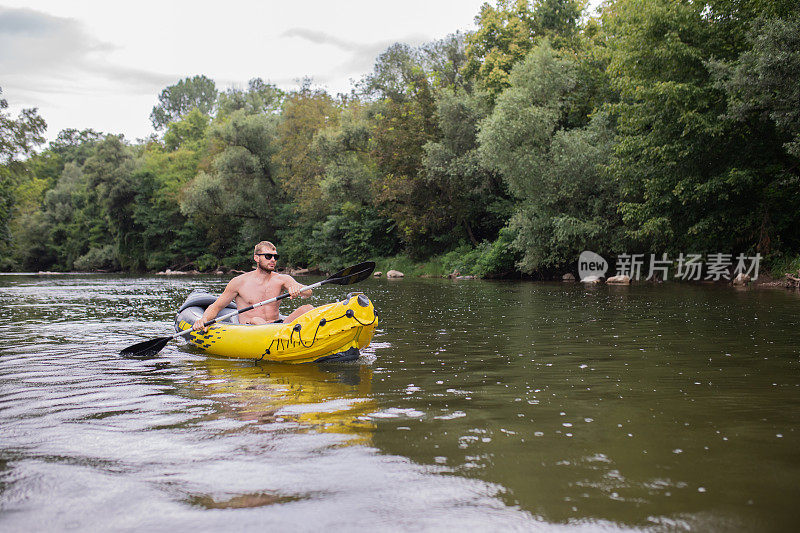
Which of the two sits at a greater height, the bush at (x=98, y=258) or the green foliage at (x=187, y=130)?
the green foliage at (x=187, y=130)

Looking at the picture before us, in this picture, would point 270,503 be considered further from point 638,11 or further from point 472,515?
point 638,11

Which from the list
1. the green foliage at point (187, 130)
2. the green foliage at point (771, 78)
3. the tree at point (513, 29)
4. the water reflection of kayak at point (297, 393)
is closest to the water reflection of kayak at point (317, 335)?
the water reflection of kayak at point (297, 393)

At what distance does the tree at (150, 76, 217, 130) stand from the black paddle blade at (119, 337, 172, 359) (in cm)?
9827

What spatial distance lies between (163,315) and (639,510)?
11.5m

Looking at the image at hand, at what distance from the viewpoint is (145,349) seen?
24.7 ft

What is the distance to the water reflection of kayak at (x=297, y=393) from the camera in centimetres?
435

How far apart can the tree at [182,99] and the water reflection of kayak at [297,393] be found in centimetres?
9971

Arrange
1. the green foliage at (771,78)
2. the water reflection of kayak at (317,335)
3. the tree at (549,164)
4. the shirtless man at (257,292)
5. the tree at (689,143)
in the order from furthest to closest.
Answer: the tree at (549,164) → the tree at (689,143) → the green foliage at (771,78) → the shirtless man at (257,292) → the water reflection of kayak at (317,335)

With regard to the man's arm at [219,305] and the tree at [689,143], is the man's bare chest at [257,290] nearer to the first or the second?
the man's arm at [219,305]

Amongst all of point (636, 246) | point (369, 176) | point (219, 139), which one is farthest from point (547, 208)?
point (219, 139)

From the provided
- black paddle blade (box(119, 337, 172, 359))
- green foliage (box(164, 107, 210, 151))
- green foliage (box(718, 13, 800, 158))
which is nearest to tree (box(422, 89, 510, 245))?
green foliage (box(718, 13, 800, 158))

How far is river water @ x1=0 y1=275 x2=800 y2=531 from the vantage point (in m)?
2.77

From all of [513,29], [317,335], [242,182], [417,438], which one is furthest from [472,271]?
[417,438]

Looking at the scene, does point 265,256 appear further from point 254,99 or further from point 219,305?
point 254,99
